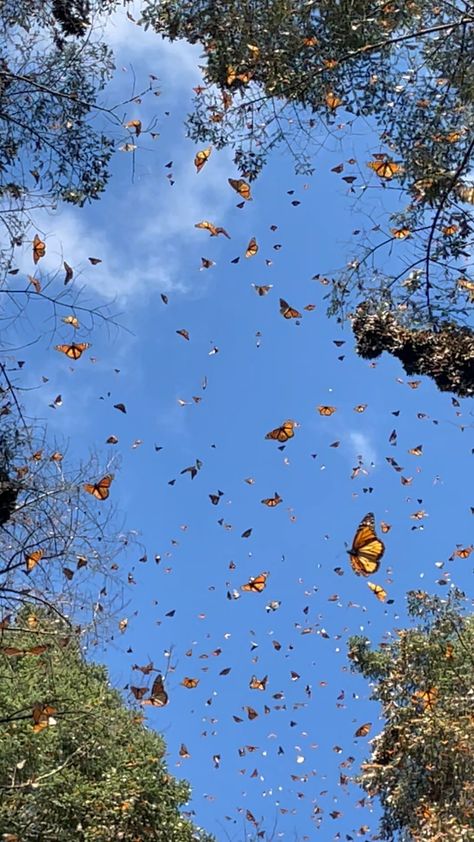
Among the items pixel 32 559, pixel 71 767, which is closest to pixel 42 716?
pixel 71 767

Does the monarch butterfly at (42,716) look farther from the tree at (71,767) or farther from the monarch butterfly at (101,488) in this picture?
the monarch butterfly at (101,488)

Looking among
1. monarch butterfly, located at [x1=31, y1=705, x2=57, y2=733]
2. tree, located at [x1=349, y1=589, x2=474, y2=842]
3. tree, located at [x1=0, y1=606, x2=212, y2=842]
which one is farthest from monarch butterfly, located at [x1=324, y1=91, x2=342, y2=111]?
tree, located at [x1=349, y1=589, x2=474, y2=842]

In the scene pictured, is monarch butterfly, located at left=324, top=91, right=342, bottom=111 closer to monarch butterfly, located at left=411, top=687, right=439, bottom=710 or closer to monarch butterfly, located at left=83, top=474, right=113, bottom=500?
monarch butterfly, located at left=83, top=474, right=113, bottom=500

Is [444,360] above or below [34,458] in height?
above

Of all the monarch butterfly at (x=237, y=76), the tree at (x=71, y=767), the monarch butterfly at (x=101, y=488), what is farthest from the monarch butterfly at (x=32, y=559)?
the monarch butterfly at (x=237, y=76)

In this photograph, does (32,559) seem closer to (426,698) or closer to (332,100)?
(332,100)

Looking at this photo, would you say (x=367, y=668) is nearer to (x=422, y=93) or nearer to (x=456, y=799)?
(x=456, y=799)

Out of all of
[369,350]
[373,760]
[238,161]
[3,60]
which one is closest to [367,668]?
[373,760]
